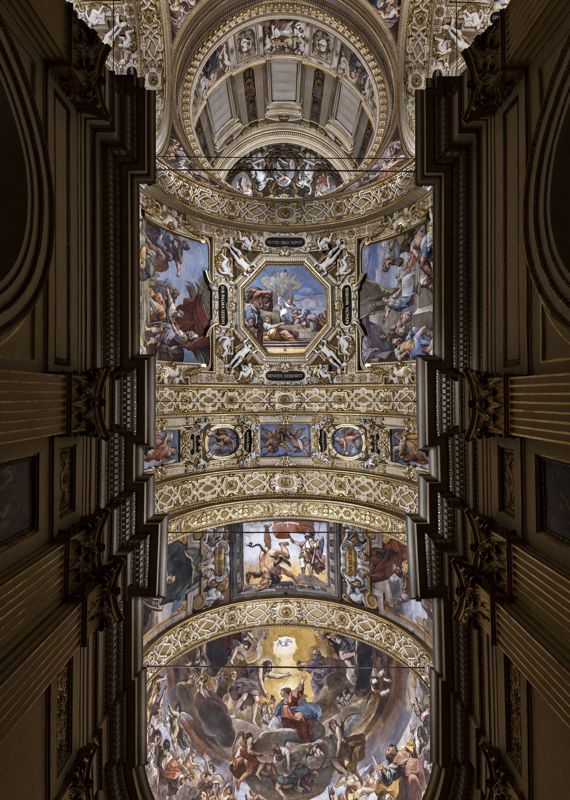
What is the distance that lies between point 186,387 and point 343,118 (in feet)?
35.0

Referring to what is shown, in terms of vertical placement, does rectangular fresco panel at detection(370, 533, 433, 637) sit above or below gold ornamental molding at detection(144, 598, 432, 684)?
above

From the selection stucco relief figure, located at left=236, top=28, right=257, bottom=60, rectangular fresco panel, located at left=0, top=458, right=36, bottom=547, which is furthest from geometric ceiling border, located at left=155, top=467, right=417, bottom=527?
stucco relief figure, located at left=236, top=28, right=257, bottom=60

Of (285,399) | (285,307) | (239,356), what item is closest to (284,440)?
(285,399)

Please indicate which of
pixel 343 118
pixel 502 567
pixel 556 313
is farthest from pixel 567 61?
pixel 343 118

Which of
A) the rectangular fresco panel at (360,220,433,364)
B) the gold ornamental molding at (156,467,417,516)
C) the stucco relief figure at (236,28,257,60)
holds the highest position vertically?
the stucco relief figure at (236,28,257,60)

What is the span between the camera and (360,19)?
41.4 ft

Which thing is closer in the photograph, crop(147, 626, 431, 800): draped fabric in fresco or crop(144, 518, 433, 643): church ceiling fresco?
crop(144, 518, 433, 643): church ceiling fresco

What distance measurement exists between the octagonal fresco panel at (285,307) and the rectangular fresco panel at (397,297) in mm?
1411

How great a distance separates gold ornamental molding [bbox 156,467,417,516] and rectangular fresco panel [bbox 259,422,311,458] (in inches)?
19.3

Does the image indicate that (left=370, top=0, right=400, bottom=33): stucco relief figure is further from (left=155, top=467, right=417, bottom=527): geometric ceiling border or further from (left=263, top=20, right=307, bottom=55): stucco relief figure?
(left=155, top=467, right=417, bottom=527): geometric ceiling border

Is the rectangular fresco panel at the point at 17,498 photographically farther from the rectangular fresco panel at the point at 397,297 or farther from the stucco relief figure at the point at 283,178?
the stucco relief figure at the point at 283,178

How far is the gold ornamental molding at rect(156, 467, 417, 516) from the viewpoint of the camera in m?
13.4

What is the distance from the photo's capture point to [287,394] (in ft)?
48.3

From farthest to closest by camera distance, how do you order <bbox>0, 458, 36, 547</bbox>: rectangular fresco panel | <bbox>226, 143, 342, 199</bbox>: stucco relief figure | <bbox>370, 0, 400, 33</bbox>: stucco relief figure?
1. <bbox>226, 143, 342, 199</bbox>: stucco relief figure
2. <bbox>370, 0, 400, 33</bbox>: stucco relief figure
3. <bbox>0, 458, 36, 547</bbox>: rectangular fresco panel
